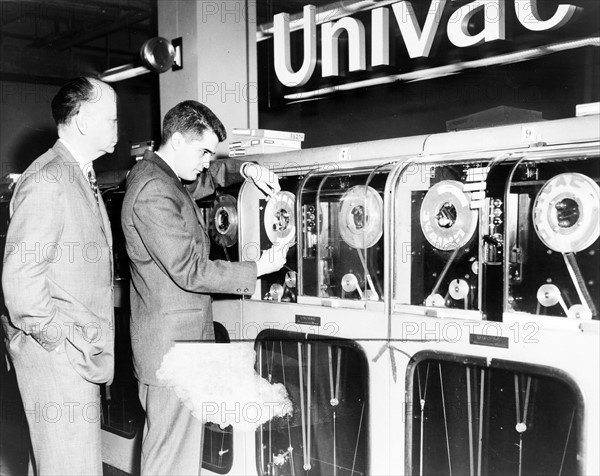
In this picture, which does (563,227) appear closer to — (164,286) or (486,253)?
(486,253)

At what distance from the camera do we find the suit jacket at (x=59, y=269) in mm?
2268

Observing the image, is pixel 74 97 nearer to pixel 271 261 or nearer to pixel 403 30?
pixel 271 261

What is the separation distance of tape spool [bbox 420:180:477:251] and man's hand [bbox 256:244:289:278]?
633 mm

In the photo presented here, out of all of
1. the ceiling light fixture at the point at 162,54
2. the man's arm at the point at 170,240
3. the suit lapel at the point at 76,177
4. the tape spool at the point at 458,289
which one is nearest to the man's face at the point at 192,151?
the man's arm at the point at 170,240

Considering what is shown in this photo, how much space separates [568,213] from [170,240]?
4.63ft

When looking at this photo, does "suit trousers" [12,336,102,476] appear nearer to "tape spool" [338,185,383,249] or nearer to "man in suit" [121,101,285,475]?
"man in suit" [121,101,285,475]

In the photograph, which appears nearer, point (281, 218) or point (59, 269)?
point (59, 269)

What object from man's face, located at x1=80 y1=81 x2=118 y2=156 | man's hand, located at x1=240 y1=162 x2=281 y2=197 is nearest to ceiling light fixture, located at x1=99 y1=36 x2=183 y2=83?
man's hand, located at x1=240 y1=162 x2=281 y2=197

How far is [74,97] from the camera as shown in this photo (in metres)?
2.46

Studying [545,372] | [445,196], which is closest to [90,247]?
[445,196]

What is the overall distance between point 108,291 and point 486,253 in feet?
4.58

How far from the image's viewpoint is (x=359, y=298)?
274 cm

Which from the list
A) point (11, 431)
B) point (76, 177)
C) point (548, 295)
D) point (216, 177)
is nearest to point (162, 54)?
point (216, 177)

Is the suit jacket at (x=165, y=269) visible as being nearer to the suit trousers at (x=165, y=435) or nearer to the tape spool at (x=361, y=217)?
the suit trousers at (x=165, y=435)
